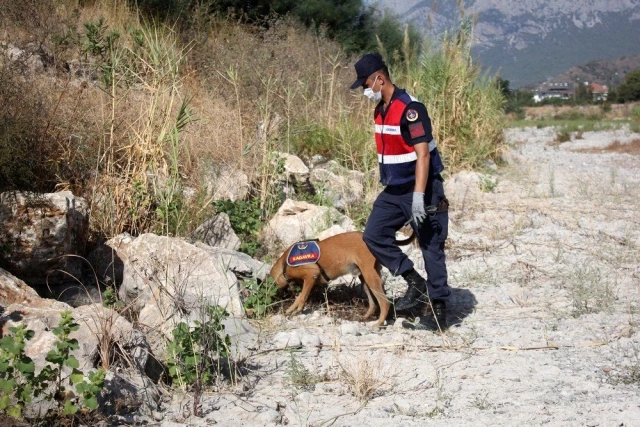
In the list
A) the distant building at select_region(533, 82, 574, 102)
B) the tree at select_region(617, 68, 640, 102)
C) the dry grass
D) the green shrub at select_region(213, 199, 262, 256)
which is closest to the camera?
the dry grass

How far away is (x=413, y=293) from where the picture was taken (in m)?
5.79

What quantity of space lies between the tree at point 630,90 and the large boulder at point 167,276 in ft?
141

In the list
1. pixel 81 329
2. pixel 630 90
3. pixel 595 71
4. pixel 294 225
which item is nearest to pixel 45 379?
pixel 81 329

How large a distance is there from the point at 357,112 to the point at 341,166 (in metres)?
1.81

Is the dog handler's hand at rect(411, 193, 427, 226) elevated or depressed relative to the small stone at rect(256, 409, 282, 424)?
elevated

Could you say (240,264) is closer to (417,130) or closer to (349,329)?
(349,329)

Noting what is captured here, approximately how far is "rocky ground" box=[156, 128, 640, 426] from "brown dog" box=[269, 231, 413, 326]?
7.7 inches

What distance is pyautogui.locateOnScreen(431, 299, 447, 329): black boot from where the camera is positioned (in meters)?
5.46

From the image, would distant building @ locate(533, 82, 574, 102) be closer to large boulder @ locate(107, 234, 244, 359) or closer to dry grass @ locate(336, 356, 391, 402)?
large boulder @ locate(107, 234, 244, 359)

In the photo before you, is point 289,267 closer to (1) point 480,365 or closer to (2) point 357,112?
(1) point 480,365

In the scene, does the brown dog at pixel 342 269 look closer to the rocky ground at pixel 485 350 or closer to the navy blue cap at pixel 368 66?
the rocky ground at pixel 485 350

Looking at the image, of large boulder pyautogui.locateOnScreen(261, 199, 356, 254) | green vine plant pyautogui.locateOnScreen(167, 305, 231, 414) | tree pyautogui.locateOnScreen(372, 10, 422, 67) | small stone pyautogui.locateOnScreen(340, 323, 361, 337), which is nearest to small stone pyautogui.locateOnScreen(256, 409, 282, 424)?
green vine plant pyautogui.locateOnScreen(167, 305, 231, 414)

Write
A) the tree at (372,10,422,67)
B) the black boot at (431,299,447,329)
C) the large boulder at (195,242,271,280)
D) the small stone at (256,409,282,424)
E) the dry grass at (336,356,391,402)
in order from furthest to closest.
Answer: the tree at (372,10,422,67), the large boulder at (195,242,271,280), the black boot at (431,299,447,329), the dry grass at (336,356,391,402), the small stone at (256,409,282,424)

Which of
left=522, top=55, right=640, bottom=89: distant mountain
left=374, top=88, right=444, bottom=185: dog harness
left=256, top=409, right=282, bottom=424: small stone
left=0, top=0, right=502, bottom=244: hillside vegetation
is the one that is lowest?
left=522, top=55, right=640, bottom=89: distant mountain
